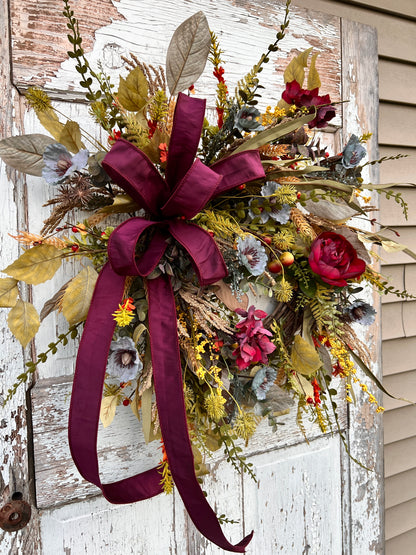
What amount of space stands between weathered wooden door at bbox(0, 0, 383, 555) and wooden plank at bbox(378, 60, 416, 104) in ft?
0.92

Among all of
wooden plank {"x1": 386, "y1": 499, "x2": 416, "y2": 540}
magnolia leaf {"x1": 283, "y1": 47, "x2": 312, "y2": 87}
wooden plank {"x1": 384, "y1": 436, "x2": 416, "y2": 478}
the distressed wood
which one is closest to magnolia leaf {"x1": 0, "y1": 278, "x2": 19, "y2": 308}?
magnolia leaf {"x1": 283, "y1": 47, "x2": 312, "y2": 87}

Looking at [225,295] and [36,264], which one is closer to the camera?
[36,264]

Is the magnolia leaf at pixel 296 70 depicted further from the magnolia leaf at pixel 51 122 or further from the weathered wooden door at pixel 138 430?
the magnolia leaf at pixel 51 122

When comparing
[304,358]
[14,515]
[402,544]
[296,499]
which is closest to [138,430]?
[14,515]

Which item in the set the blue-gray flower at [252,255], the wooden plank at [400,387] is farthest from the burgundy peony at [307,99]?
the wooden plank at [400,387]

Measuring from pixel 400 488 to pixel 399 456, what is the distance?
123 mm

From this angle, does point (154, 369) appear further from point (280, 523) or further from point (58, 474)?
point (280, 523)

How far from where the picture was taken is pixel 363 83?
3.78 feet

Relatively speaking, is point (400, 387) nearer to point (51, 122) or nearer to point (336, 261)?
point (336, 261)

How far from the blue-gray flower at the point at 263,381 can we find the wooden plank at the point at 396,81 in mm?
1062

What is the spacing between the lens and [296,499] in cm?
113

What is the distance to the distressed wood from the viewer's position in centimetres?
113

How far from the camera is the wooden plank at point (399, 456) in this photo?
159cm

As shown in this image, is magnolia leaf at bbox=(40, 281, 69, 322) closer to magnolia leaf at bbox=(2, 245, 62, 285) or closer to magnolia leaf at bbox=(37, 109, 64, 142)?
magnolia leaf at bbox=(2, 245, 62, 285)
